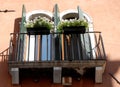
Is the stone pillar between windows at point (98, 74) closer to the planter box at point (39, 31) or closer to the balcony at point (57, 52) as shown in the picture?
the balcony at point (57, 52)

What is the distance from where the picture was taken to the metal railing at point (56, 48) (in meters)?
10.3

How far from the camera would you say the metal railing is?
10.3 metres

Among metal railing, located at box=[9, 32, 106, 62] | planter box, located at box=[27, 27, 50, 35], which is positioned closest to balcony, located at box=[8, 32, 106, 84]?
metal railing, located at box=[9, 32, 106, 62]

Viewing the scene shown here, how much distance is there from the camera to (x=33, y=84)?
33.0ft

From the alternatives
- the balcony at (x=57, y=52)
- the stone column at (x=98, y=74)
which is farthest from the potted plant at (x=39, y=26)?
the stone column at (x=98, y=74)

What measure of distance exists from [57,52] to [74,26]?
69 centimetres

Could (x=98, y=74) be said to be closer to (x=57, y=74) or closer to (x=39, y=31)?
(x=57, y=74)

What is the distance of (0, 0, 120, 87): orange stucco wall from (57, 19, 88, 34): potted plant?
91 cm

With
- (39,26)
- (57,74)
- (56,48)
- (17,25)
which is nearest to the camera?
(57,74)

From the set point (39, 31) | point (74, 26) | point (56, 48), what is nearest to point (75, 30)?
point (74, 26)

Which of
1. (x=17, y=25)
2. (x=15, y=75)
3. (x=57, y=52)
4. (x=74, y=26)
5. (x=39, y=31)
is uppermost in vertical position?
(x=17, y=25)

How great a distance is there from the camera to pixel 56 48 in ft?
34.8

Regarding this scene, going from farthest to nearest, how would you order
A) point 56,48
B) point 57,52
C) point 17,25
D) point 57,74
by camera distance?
point 17,25, point 56,48, point 57,52, point 57,74

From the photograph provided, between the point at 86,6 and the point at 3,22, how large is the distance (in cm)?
211
